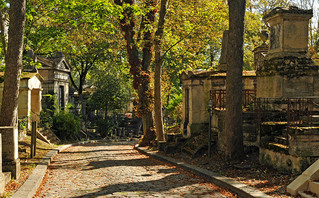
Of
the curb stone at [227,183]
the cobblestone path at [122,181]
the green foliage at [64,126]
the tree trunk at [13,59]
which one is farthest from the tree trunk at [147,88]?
the tree trunk at [13,59]

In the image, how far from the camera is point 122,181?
30.5 feet

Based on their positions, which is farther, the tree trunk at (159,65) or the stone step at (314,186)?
the tree trunk at (159,65)

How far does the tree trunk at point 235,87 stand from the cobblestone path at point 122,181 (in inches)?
60.6

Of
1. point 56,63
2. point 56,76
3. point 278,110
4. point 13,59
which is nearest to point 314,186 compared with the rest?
point 278,110

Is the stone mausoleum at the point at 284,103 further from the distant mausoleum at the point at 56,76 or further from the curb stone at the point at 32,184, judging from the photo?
the distant mausoleum at the point at 56,76

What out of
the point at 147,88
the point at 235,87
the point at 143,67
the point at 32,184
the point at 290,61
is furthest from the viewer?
the point at 143,67

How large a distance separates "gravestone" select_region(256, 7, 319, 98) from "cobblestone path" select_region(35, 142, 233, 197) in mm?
4098

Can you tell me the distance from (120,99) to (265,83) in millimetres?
20876

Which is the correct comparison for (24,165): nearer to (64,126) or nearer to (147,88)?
(147,88)

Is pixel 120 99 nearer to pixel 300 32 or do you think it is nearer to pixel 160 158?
pixel 160 158

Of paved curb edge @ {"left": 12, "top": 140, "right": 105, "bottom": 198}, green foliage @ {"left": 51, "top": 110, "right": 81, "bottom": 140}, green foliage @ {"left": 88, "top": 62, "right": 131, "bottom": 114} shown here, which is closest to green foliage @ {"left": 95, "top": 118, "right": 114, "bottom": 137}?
green foliage @ {"left": 88, "top": 62, "right": 131, "bottom": 114}

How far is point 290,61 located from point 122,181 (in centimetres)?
650

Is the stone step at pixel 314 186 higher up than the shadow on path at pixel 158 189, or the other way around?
the stone step at pixel 314 186

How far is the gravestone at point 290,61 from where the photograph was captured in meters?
11.4
